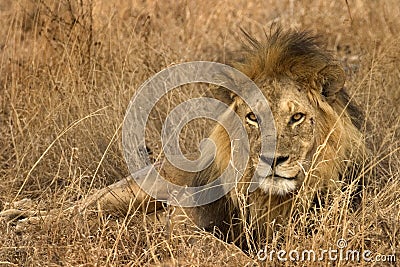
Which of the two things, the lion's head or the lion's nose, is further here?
the lion's head

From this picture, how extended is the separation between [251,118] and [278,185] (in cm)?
38

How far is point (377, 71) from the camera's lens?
596cm

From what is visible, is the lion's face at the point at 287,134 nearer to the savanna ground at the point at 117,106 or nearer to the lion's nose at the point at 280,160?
the lion's nose at the point at 280,160

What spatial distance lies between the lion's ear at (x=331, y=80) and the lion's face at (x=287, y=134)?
0.11 meters

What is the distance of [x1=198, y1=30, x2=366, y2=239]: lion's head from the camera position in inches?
145

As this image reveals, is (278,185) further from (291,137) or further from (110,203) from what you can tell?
(110,203)

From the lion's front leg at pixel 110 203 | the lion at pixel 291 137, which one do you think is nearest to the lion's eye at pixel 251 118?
the lion at pixel 291 137

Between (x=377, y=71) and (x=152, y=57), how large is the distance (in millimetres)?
1632

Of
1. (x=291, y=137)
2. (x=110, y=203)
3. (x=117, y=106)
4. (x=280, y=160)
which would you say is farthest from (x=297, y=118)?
(x=117, y=106)

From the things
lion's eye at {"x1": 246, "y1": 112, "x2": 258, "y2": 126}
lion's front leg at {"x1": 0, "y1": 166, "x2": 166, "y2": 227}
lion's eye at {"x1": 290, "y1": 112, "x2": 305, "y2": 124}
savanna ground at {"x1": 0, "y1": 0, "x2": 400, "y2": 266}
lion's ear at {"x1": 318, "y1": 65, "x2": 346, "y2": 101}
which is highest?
lion's ear at {"x1": 318, "y1": 65, "x2": 346, "y2": 101}

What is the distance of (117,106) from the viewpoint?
211 inches

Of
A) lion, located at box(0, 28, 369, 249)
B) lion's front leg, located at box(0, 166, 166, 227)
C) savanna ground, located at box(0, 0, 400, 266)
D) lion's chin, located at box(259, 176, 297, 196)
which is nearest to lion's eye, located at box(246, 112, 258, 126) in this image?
lion, located at box(0, 28, 369, 249)

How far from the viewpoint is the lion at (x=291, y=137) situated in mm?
3646

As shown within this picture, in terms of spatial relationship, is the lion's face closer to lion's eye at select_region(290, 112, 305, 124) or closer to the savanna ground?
lion's eye at select_region(290, 112, 305, 124)
